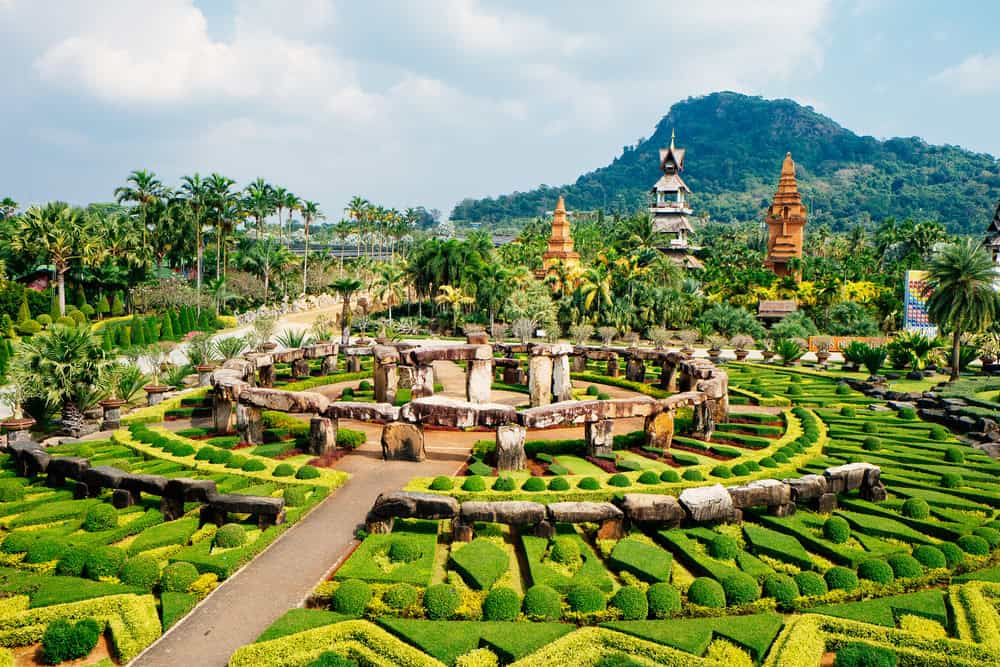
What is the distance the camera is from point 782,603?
17.4 metres

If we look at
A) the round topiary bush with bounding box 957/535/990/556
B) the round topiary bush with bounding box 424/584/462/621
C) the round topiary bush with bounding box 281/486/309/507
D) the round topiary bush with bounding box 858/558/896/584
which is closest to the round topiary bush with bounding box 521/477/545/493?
the round topiary bush with bounding box 424/584/462/621

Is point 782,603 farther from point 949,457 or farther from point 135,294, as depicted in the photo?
point 135,294

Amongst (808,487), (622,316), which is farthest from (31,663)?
(622,316)

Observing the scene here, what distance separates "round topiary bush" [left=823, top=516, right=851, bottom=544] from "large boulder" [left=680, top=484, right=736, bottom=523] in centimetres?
279

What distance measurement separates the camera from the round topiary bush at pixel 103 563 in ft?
59.7

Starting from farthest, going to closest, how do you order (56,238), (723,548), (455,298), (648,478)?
(455,298), (56,238), (648,478), (723,548)

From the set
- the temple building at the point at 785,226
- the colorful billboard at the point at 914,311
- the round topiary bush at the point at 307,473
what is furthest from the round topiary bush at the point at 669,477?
the temple building at the point at 785,226

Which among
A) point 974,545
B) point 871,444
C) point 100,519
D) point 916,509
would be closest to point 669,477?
point 916,509

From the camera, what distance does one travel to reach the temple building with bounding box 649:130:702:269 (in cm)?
10675

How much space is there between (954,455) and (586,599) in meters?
21.1

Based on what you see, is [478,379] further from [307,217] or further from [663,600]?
[307,217]

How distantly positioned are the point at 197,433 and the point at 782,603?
26.4m

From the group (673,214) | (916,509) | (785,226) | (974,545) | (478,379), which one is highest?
(673,214)

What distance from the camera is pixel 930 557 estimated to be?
63.3 ft
